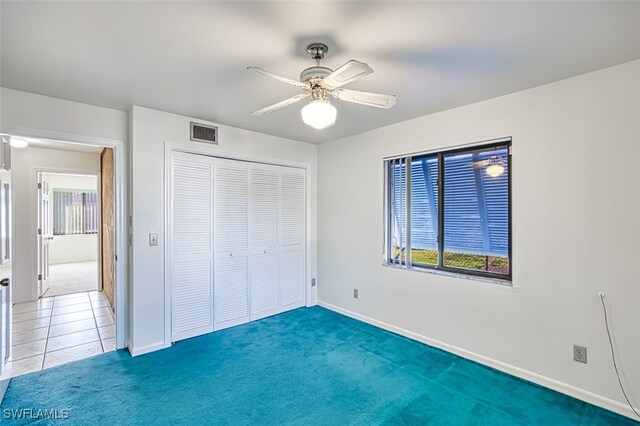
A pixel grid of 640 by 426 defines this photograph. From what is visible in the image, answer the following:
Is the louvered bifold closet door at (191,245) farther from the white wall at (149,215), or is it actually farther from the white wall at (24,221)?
the white wall at (24,221)

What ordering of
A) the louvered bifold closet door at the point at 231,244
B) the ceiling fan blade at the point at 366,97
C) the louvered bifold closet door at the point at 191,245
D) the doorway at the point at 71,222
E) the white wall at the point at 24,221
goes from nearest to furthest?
the ceiling fan blade at the point at 366,97
the louvered bifold closet door at the point at 191,245
the louvered bifold closet door at the point at 231,244
the white wall at the point at 24,221
the doorway at the point at 71,222

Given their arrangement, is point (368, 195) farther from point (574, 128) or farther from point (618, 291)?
point (618, 291)

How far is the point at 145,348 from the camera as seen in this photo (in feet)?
9.84

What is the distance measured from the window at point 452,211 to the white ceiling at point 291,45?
2.23ft

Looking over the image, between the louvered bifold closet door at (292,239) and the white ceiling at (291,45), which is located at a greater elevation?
the white ceiling at (291,45)

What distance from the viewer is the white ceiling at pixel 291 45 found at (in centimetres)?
155

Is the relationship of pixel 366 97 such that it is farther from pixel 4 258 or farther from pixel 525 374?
pixel 4 258

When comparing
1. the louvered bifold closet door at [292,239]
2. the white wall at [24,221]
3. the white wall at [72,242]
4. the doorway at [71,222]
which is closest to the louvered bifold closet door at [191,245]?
the louvered bifold closet door at [292,239]

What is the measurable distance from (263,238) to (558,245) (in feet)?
10.1

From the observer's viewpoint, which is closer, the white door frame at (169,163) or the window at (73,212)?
the white door frame at (169,163)

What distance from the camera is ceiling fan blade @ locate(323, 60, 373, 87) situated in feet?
5.09

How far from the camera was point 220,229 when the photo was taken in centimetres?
361

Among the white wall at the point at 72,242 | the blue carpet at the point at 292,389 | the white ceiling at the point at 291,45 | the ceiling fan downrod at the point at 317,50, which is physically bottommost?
the blue carpet at the point at 292,389

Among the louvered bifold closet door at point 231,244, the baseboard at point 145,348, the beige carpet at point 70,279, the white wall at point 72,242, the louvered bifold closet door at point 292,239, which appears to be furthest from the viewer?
the white wall at point 72,242
